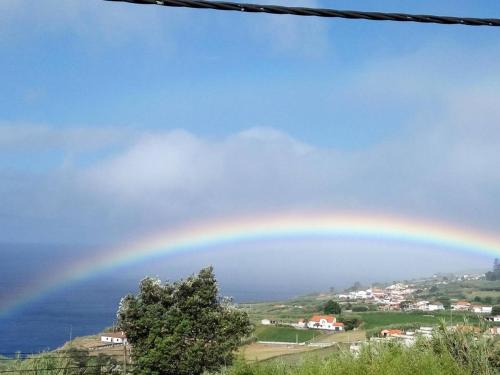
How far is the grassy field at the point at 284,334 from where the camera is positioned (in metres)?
40.5

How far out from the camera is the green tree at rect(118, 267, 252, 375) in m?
24.0

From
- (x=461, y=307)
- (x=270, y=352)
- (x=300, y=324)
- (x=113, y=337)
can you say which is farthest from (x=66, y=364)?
(x=461, y=307)

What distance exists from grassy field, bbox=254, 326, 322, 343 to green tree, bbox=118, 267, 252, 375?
14.3 metres

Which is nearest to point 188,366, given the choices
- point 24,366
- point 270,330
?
point 24,366

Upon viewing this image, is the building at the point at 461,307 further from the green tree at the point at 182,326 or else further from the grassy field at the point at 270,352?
the green tree at the point at 182,326

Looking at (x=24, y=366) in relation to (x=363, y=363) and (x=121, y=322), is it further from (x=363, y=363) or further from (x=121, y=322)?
(x=363, y=363)

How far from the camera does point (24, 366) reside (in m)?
20.1

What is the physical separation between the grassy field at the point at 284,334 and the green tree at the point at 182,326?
14268 millimetres

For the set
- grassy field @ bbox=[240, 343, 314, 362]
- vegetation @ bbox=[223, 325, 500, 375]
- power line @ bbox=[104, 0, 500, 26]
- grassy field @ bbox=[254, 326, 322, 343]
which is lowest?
grassy field @ bbox=[254, 326, 322, 343]

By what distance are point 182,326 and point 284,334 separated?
1957 centimetres

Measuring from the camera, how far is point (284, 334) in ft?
142

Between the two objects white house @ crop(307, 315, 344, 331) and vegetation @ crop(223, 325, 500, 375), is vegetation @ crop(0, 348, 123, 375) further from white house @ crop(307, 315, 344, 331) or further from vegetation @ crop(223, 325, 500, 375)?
white house @ crop(307, 315, 344, 331)

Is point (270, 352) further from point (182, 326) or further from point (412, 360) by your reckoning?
point (412, 360)

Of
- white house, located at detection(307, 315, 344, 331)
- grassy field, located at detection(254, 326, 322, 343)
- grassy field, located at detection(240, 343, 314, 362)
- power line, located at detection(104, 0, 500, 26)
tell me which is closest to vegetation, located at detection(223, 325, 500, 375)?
grassy field, located at detection(240, 343, 314, 362)
